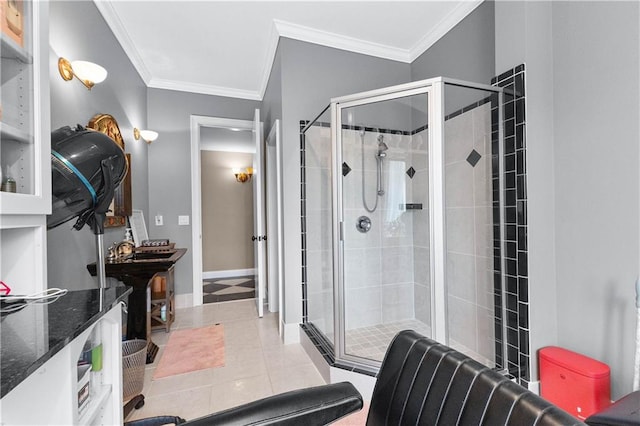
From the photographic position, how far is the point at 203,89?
3430mm

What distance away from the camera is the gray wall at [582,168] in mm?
1364

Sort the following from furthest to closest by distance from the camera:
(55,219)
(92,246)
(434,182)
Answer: (92,246) < (434,182) < (55,219)

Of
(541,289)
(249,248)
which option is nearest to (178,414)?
(541,289)

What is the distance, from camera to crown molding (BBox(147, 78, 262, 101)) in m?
3.27

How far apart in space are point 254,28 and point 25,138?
2.02m

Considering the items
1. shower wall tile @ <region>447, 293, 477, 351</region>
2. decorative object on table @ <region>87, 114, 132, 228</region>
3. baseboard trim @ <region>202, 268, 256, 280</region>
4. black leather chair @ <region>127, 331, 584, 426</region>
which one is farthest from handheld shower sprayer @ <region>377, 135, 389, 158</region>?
baseboard trim @ <region>202, 268, 256, 280</region>

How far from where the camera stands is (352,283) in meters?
2.33

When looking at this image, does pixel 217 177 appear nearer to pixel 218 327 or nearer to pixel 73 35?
pixel 218 327

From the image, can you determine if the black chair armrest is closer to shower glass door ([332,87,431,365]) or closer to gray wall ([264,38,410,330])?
shower glass door ([332,87,431,365])

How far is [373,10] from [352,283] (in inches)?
86.3

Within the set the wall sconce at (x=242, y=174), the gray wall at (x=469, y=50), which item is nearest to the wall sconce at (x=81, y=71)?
the gray wall at (x=469, y=50)

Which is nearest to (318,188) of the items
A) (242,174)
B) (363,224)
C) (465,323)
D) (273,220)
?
(363,224)

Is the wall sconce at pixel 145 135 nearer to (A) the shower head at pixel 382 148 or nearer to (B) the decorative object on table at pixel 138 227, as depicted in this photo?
(B) the decorative object on table at pixel 138 227

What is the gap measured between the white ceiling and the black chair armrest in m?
2.51
